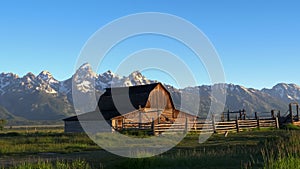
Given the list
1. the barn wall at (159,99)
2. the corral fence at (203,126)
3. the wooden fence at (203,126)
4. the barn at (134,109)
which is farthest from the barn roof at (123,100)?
the wooden fence at (203,126)

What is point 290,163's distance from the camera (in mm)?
13961

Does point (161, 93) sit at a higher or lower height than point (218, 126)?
higher

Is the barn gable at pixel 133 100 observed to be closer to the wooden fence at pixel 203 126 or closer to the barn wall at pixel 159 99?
the barn wall at pixel 159 99

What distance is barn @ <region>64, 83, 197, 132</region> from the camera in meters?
55.7

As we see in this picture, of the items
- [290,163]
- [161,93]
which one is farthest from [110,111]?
[290,163]

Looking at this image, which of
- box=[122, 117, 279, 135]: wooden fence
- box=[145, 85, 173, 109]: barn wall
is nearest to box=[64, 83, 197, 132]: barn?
box=[145, 85, 173, 109]: barn wall

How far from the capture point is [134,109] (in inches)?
2242

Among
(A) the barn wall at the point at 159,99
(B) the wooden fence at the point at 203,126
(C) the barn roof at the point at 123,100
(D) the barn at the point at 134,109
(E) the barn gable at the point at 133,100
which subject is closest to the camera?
(B) the wooden fence at the point at 203,126

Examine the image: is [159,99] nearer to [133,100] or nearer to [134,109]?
[133,100]

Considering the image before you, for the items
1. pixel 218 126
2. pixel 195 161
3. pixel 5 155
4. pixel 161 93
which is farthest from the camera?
pixel 161 93

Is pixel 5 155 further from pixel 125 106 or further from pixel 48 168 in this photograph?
pixel 125 106

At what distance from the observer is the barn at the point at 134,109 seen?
5572 cm

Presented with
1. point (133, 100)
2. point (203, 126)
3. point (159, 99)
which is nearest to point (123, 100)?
point (133, 100)

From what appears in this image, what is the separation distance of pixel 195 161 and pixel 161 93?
148 feet
